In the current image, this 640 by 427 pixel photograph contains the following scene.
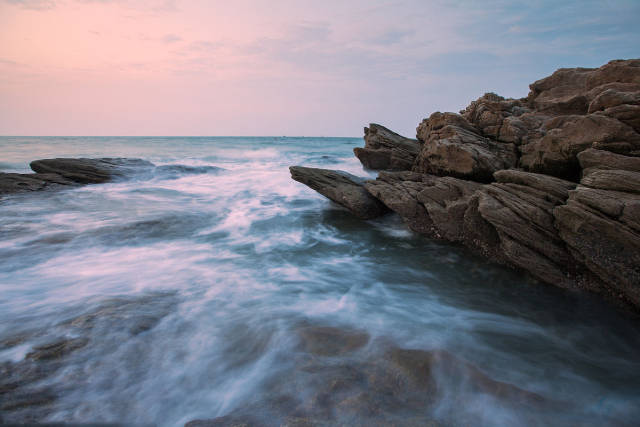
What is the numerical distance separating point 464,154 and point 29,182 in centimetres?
1691

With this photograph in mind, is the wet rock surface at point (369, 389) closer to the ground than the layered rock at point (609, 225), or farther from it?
closer to the ground

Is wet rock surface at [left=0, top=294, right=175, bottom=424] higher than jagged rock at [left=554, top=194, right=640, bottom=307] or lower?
lower

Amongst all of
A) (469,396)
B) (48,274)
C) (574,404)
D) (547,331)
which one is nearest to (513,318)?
(547,331)

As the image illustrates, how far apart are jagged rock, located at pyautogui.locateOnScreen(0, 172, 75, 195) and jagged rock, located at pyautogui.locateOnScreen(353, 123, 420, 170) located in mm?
14406

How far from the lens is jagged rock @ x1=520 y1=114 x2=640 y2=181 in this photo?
564cm

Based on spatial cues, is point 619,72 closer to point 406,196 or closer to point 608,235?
point 406,196

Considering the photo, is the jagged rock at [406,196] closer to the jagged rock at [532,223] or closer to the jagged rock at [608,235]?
the jagged rock at [532,223]

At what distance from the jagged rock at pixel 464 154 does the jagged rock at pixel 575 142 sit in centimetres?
101

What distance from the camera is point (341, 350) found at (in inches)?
153

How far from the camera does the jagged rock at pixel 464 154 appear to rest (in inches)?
327

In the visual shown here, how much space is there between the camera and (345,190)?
33.1ft

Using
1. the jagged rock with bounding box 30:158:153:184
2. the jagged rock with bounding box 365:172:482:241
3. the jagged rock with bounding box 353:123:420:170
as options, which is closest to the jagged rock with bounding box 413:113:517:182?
the jagged rock with bounding box 365:172:482:241

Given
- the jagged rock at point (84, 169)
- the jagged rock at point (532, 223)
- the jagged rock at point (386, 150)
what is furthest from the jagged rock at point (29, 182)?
the jagged rock at point (532, 223)

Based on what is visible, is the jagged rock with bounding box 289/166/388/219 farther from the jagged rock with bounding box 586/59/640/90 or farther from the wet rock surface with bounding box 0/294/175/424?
the jagged rock with bounding box 586/59/640/90
